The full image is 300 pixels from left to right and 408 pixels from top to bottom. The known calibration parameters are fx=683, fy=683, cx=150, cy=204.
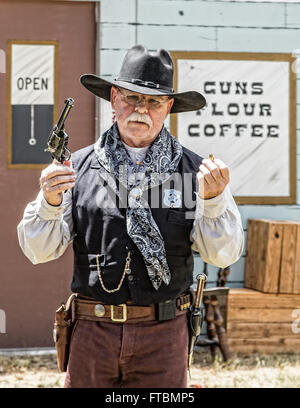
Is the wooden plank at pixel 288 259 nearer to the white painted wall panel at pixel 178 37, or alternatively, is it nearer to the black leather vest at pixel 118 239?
the white painted wall panel at pixel 178 37

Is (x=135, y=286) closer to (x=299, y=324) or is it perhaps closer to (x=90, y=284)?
(x=90, y=284)

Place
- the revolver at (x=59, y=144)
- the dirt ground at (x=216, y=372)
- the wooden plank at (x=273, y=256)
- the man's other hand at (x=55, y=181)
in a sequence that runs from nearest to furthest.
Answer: the man's other hand at (x=55, y=181)
the revolver at (x=59, y=144)
the dirt ground at (x=216, y=372)
the wooden plank at (x=273, y=256)

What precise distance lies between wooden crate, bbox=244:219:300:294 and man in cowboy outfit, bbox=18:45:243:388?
2756 millimetres

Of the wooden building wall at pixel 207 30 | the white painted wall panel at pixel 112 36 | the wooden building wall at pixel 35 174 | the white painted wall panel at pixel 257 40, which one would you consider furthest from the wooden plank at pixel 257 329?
the white painted wall panel at pixel 112 36

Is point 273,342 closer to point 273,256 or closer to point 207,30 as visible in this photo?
point 273,256

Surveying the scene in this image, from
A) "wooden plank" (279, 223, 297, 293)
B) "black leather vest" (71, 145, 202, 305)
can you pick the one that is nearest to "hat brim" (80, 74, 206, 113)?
"black leather vest" (71, 145, 202, 305)

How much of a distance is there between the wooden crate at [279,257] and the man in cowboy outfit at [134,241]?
2.76m

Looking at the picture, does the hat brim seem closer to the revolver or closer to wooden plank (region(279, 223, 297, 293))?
the revolver

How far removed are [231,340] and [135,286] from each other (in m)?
3.00

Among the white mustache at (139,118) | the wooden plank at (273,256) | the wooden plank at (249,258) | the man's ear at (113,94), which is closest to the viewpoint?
the white mustache at (139,118)

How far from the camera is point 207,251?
2.70 metres

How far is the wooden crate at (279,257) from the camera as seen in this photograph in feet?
18.1

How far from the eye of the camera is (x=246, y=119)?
582 centimetres

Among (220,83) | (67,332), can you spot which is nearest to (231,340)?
(220,83)
